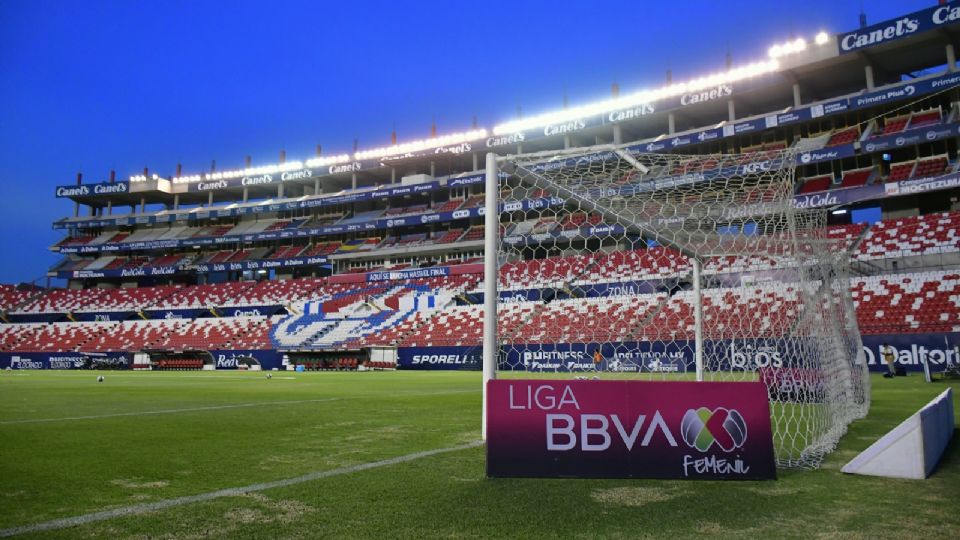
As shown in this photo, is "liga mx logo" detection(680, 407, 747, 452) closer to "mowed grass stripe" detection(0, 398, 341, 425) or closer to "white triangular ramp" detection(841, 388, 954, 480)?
"white triangular ramp" detection(841, 388, 954, 480)

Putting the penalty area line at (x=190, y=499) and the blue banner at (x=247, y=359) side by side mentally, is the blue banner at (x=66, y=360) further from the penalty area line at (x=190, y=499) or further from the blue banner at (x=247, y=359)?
the penalty area line at (x=190, y=499)

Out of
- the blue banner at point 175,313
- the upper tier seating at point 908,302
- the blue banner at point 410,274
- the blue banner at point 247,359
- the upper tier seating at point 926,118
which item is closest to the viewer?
the upper tier seating at point 908,302

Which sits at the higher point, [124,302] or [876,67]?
[876,67]

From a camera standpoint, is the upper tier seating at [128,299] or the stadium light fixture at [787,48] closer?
the stadium light fixture at [787,48]

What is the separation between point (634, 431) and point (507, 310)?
25308 millimetres

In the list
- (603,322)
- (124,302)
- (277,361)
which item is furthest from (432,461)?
(124,302)

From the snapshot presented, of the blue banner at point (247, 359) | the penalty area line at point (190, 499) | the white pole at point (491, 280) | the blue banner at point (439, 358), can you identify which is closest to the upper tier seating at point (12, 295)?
the blue banner at point (247, 359)

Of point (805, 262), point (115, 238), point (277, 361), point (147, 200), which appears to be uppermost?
point (147, 200)

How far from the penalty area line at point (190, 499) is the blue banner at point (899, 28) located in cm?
3506

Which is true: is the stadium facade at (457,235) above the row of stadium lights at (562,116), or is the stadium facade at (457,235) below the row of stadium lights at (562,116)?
below

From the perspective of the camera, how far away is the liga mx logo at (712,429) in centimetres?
476

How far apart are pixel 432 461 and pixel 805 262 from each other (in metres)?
7.36

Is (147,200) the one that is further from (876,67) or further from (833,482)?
(833,482)

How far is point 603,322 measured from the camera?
28141 millimetres
